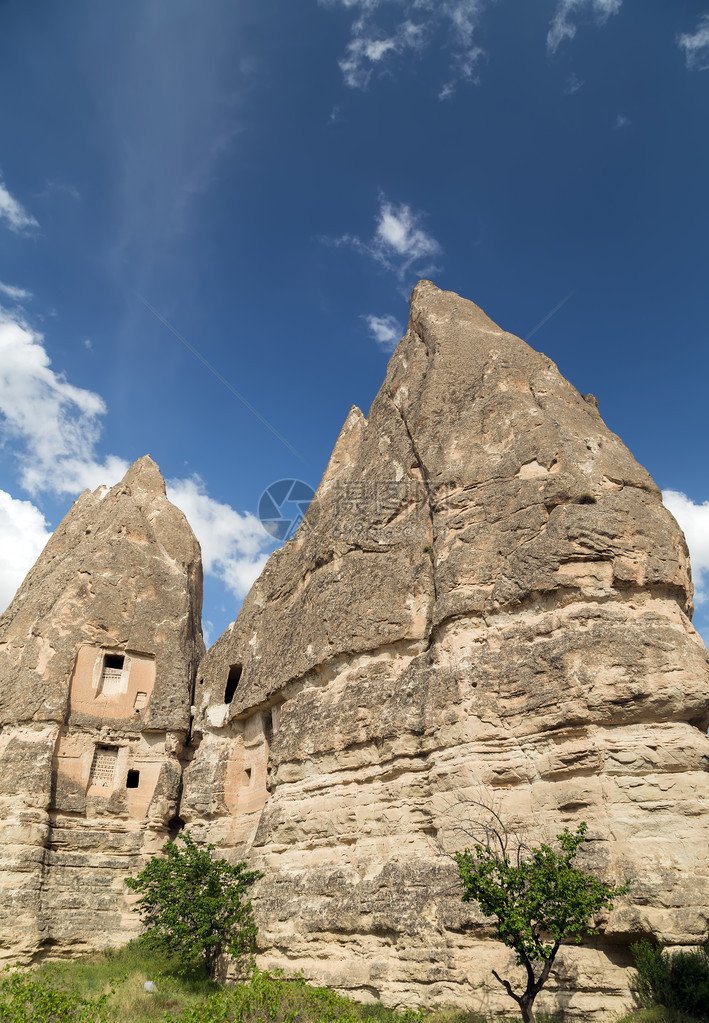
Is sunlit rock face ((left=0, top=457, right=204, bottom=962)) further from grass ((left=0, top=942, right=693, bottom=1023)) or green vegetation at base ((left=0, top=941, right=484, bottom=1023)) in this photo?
green vegetation at base ((left=0, top=941, right=484, bottom=1023))

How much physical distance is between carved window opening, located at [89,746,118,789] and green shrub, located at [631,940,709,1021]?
1621cm

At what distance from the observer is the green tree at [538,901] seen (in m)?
9.82

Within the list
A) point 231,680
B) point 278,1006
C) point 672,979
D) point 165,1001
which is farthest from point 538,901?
point 231,680

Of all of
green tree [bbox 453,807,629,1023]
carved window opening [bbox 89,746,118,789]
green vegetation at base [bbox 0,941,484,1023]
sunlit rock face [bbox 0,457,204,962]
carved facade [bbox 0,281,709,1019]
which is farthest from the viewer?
carved window opening [bbox 89,746,118,789]

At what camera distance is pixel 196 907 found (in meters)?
17.2

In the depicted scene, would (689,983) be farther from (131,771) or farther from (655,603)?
(131,771)

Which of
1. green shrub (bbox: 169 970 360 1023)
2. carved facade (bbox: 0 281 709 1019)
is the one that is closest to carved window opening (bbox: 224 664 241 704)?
carved facade (bbox: 0 281 709 1019)

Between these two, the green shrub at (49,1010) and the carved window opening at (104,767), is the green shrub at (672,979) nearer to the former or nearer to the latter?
the green shrub at (49,1010)

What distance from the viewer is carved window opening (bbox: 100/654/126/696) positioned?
22875 mm

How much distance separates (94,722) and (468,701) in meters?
13.4

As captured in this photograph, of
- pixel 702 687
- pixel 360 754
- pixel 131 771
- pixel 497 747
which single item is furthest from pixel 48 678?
pixel 702 687

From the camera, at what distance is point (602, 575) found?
13.8 metres

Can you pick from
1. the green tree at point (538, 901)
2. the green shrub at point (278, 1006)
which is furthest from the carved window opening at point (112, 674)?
the green tree at point (538, 901)

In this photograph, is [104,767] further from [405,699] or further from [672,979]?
[672,979]
